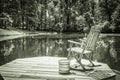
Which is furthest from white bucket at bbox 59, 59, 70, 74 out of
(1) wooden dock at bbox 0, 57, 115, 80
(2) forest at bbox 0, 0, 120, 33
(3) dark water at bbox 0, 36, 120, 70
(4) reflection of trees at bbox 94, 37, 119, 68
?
(2) forest at bbox 0, 0, 120, 33

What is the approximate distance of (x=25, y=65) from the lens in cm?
575

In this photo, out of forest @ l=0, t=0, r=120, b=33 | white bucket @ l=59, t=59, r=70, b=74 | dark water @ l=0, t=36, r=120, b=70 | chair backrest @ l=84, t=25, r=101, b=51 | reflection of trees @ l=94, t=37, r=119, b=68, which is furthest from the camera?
forest @ l=0, t=0, r=120, b=33

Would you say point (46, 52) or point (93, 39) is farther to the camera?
point (46, 52)

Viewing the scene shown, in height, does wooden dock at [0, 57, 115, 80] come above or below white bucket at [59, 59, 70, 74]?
below

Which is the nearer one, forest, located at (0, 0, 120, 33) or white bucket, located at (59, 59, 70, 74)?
white bucket, located at (59, 59, 70, 74)

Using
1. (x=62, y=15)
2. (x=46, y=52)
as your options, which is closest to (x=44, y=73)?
(x=46, y=52)

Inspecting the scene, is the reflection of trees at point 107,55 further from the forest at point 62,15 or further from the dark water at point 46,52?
the forest at point 62,15

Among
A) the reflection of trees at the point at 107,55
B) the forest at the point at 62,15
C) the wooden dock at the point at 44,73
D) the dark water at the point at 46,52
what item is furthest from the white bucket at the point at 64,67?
the forest at the point at 62,15

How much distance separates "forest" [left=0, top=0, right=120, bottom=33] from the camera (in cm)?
3056

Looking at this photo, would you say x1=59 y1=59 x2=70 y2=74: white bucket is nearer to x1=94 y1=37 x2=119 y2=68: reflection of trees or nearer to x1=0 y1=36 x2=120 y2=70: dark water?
x1=0 y1=36 x2=120 y2=70: dark water

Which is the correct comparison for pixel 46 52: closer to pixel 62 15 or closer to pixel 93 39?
pixel 93 39

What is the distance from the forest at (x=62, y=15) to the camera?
30.6 meters

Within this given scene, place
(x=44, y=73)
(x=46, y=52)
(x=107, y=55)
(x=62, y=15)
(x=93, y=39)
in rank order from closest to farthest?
(x=44, y=73) → (x=93, y=39) → (x=107, y=55) → (x=46, y=52) → (x=62, y=15)

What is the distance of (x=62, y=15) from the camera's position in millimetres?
31234
